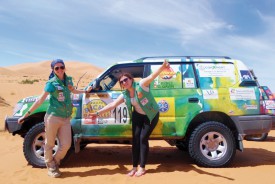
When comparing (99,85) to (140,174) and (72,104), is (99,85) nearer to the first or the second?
(72,104)

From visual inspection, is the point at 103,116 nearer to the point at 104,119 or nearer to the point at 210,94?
the point at 104,119

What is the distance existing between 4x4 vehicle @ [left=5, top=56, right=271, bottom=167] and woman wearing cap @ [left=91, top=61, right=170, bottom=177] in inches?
20.3

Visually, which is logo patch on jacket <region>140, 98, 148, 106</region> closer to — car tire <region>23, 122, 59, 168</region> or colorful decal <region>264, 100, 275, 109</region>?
car tire <region>23, 122, 59, 168</region>

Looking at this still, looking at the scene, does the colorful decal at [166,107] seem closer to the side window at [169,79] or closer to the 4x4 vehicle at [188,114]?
the 4x4 vehicle at [188,114]

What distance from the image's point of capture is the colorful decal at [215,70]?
6000 mm

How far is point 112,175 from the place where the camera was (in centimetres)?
534

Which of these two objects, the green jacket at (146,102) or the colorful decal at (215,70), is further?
the colorful decal at (215,70)

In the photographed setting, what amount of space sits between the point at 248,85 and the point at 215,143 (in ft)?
4.03

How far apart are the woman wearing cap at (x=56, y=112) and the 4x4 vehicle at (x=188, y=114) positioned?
488 mm

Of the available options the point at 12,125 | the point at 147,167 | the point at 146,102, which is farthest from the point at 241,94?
the point at 12,125

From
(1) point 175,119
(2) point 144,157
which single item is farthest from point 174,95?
(2) point 144,157

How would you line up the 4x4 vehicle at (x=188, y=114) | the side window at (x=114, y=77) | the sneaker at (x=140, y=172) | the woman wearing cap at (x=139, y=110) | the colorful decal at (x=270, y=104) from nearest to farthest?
the woman wearing cap at (x=139, y=110)
the sneaker at (x=140, y=172)
the 4x4 vehicle at (x=188, y=114)
the side window at (x=114, y=77)
the colorful decal at (x=270, y=104)

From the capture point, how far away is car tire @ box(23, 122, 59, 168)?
5754mm

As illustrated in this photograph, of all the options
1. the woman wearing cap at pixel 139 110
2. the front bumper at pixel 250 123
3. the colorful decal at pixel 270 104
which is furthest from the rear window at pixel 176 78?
the colorful decal at pixel 270 104
